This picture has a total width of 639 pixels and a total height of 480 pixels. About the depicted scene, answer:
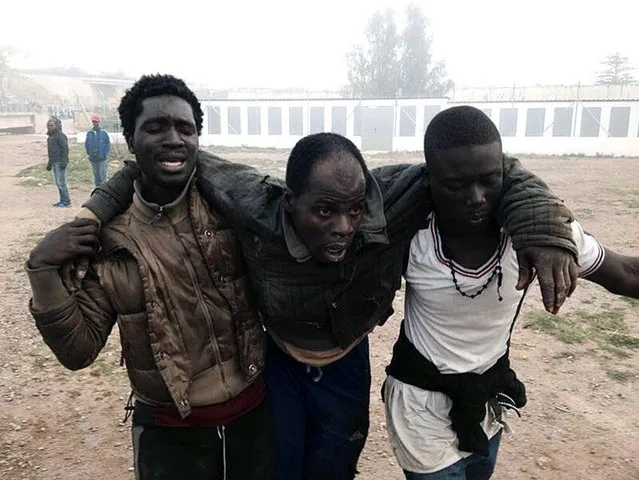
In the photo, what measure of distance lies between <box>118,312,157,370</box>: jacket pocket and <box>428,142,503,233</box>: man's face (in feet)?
3.15

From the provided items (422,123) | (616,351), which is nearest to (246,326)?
(616,351)

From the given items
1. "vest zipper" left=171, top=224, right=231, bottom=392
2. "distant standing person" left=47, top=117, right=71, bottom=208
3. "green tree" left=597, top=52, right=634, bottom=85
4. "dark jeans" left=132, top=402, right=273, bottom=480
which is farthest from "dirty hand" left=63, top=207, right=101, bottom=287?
"green tree" left=597, top=52, right=634, bottom=85

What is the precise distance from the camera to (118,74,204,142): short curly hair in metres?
1.75

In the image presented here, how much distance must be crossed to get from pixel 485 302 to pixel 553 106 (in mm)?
28073

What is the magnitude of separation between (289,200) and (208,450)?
871 millimetres

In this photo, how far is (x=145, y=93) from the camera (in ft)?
5.75

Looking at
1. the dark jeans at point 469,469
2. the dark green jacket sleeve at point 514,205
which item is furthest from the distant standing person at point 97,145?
the dark jeans at point 469,469

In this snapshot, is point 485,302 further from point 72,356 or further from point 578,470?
point 578,470

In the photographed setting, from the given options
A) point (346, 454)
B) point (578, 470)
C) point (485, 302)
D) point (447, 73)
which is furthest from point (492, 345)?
point (447, 73)

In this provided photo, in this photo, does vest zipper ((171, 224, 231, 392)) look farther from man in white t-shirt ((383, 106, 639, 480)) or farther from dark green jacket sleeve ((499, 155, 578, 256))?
dark green jacket sleeve ((499, 155, 578, 256))

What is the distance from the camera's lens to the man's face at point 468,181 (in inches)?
63.0

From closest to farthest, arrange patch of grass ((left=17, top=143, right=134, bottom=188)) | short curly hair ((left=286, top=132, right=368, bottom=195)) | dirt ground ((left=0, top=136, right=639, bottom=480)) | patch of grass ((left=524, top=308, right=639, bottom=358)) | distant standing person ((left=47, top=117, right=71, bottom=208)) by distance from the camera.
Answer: short curly hair ((left=286, top=132, right=368, bottom=195))
dirt ground ((left=0, top=136, right=639, bottom=480))
patch of grass ((left=524, top=308, right=639, bottom=358))
distant standing person ((left=47, top=117, right=71, bottom=208))
patch of grass ((left=17, top=143, right=134, bottom=188))

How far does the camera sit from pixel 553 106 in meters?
26.9

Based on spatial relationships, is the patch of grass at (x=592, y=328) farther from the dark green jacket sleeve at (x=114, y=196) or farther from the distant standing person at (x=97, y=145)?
the distant standing person at (x=97, y=145)
